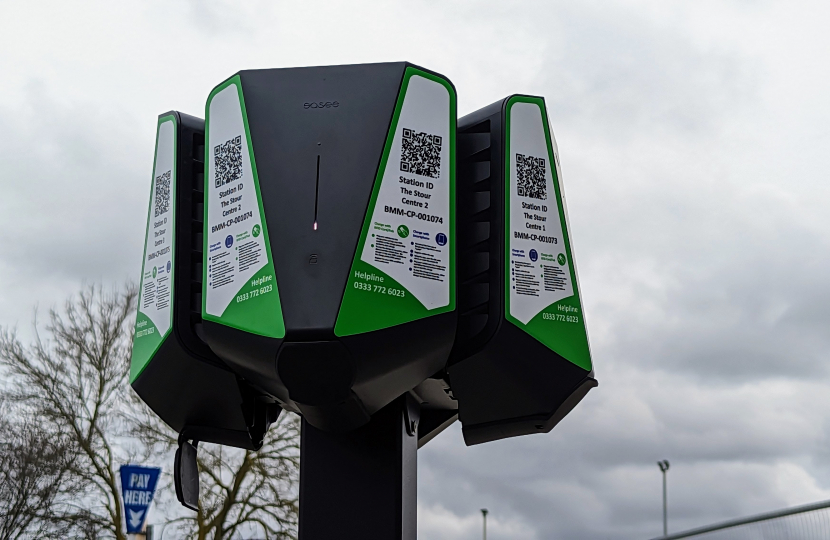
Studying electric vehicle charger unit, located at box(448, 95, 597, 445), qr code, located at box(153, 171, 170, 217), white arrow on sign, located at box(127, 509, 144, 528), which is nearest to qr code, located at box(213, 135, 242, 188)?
qr code, located at box(153, 171, 170, 217)

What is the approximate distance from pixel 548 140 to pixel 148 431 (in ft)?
54.1

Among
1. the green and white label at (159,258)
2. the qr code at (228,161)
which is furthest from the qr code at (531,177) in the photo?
the green and white label at (159,258)

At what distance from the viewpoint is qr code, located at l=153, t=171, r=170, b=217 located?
16.6ft

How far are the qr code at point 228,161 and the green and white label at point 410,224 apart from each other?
0.70 meters

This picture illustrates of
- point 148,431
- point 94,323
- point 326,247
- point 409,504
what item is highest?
point 94,323

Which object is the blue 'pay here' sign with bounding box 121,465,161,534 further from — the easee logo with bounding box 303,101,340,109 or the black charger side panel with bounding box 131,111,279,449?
the easee logo with bounding box 303,101,340,109

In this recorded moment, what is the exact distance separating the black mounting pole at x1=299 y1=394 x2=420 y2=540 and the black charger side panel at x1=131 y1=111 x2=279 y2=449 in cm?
39

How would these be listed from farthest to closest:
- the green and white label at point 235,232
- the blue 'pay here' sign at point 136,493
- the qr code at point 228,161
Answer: the blue 'pay here' sign at point 136,493
the qr code at point 228,161
the green and white label at point 235,232

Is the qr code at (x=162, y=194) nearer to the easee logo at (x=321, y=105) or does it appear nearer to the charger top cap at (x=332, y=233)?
the charger top cap at (x=332, y=233)

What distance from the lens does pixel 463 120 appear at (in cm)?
511

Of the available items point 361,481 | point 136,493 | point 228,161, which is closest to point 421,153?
point 228,161

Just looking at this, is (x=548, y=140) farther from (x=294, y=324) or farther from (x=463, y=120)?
(x=294, y=324)

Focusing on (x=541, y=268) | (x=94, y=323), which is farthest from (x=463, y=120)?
(x=94, y=323)

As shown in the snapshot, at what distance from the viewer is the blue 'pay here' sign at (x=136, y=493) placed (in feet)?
22.3
